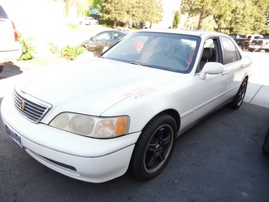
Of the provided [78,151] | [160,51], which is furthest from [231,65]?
[78,151]

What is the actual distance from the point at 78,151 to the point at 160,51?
71.6 inches

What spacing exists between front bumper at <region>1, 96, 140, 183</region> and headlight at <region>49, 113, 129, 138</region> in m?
0.04

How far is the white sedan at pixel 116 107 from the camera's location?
1.70 metres

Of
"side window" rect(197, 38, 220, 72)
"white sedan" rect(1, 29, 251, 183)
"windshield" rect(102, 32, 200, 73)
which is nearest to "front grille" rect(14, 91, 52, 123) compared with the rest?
"white sedan" rect(1, 29, 251, 183)

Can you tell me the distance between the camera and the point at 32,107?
1.93m

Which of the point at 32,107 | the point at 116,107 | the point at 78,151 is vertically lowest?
the point at 78,151

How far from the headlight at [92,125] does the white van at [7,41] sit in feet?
12.1

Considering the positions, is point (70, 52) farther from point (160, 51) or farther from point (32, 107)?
point (32, 107)

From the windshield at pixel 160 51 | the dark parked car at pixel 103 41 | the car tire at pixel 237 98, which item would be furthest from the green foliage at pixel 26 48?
the car tire at pixel 237 98

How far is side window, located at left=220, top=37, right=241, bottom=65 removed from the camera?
11.4 ft

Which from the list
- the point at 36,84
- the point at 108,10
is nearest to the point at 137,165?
the point at 36,84

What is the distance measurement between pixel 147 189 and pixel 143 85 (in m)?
1.04

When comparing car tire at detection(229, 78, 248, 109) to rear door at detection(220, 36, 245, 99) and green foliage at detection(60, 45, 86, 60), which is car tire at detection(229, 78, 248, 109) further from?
green foliage at detection(60, 45, 86, 60)

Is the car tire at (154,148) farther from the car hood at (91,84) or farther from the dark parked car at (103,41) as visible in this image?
the dark parked car at (103,41)
